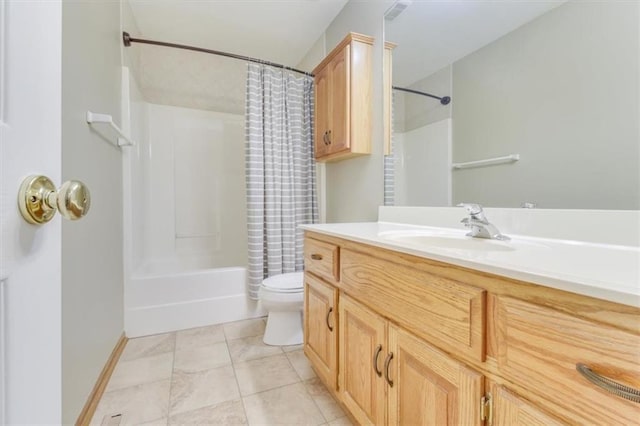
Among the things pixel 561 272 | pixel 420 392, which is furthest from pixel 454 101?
pixel 420 392

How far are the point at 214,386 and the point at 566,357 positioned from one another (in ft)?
4.82

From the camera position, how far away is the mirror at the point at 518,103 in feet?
2.67

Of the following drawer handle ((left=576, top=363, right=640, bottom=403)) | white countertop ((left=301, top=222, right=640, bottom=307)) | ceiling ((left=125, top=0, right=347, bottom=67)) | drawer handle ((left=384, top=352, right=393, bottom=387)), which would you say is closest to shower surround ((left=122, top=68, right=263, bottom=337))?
ceiling ((left=125, top=0, right=347, bottom=67))

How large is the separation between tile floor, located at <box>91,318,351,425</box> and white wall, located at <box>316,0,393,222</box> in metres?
1.04

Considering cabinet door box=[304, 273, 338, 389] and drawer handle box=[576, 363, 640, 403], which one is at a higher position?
drawer handle box=[576, 363, 640, 403]

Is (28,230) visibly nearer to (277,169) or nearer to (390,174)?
(390,174)

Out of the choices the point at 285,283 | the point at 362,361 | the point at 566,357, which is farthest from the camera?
the point at 285,283

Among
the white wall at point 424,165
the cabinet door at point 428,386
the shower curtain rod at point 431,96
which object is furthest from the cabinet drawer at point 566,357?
the shower curtain rod at point 431,96

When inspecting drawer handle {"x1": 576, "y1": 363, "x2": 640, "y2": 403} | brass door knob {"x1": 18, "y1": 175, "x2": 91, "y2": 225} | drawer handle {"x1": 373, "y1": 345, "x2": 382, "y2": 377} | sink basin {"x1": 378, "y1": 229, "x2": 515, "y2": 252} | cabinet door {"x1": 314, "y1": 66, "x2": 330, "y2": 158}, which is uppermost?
→ cabinet door {"x1": 314, "y1": 66, "x2": 330, "y2": 158}

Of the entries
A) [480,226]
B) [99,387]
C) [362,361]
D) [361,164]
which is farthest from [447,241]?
[99,387]

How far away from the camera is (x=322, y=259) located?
1.29 m

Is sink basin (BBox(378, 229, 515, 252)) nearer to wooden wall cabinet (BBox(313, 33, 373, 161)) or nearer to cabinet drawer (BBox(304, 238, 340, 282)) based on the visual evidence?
cabinet drawer (BBox(304, 238, 340, 282))

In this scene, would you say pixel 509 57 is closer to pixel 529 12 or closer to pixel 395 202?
pixel 529 12

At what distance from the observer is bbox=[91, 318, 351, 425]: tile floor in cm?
120
